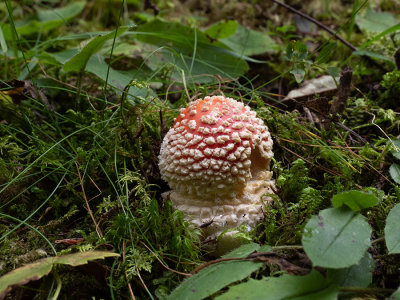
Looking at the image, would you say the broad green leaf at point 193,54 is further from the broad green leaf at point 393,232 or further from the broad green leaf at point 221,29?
the broad green leaf at point 393,232

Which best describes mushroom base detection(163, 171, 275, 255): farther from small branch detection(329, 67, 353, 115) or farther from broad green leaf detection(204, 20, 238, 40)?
broad green leaf detection(204, 20, 238, 40)

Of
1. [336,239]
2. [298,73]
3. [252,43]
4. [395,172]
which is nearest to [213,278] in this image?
[336,239]

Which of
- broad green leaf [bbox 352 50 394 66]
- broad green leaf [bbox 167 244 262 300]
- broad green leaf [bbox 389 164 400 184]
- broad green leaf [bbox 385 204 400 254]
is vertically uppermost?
broad green leaf [bbox 352 50 394 66]

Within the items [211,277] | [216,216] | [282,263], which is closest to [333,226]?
[282,263]

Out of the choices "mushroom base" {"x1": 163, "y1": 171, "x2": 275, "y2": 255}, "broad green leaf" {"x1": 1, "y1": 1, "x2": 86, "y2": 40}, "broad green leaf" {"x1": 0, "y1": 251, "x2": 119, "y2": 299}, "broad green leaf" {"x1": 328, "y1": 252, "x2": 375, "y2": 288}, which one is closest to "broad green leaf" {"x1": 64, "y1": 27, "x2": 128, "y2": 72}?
"mushroom base" {"x1": 163, "y1": 171, "x2": 275, "y2": 255}

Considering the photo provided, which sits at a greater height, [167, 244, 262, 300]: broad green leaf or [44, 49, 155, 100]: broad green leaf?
[44, 49, 155, 100]: broad green leaf

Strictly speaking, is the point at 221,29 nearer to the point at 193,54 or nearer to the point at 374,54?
the point at 193,54
